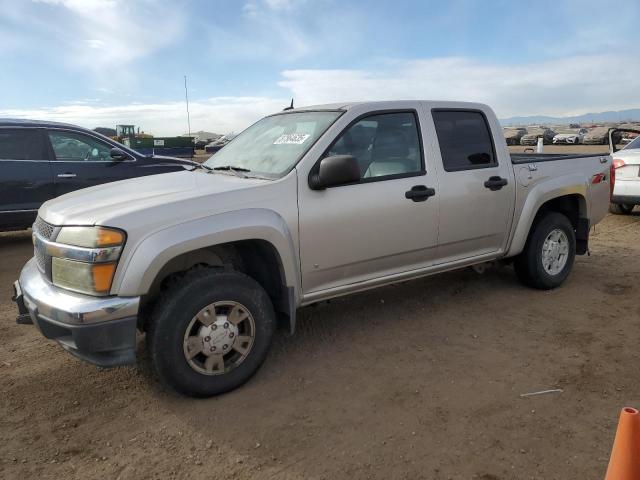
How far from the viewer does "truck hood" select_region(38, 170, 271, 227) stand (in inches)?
121

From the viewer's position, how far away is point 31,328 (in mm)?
4535

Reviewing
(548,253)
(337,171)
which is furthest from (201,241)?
(548,253)

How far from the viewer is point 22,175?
7.24 metres

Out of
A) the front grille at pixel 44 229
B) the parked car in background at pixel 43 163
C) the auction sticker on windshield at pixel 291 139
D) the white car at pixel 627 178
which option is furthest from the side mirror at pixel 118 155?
the white car at pixel 627 178

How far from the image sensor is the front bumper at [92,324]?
2918 mm

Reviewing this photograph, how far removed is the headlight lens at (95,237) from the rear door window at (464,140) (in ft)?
8.65

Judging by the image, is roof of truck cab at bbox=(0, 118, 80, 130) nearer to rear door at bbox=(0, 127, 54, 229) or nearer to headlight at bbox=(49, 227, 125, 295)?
rear door at bbox=(0, 127, 54, 229)

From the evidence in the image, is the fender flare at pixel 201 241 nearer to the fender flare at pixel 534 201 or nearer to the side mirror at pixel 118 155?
the fender flare at pixel 534 201

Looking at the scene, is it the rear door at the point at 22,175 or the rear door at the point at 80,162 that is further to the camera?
the rear door at the point at 80,162

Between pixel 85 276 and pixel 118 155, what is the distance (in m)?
5.33

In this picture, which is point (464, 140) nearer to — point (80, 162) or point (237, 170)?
point (237, 170)

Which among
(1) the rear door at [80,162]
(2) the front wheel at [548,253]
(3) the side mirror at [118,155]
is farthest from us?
(3) the side mirror at [118,155]

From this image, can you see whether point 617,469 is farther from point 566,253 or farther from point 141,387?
point 566,253

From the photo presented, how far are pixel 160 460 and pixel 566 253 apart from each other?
14.4 feet
